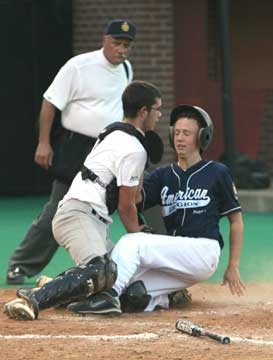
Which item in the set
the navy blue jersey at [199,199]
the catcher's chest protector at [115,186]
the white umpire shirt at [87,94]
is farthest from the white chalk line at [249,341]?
the white umpire shirt at [87,94]

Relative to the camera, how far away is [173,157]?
49.7ft

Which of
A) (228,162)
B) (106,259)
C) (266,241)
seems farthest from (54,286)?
(228,162)

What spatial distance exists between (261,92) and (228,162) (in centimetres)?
185

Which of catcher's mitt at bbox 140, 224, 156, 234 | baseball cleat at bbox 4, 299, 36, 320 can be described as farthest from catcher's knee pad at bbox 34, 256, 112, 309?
catcher's mitt at bbox 140, 224, 156, 234

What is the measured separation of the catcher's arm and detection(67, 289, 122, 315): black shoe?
2.45 feet

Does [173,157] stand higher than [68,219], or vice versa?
[68,219]

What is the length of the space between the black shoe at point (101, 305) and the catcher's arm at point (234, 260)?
2.45ft

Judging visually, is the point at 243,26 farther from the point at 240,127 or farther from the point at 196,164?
the point at 196,164

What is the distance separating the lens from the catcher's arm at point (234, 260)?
775cm

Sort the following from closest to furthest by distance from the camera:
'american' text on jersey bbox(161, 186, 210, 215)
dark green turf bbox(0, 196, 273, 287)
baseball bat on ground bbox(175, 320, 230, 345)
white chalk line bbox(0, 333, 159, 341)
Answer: baseball bat on ground bbox(175, 320, 230, 345) → white chalk line bbox(0, 333, 159, 341) → 'american' text on jersey bbox(161, 186, 210, 215) → dark green turf bbox(0, 196, 273, 287)

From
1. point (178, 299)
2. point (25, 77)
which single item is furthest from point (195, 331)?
point (25, 77)

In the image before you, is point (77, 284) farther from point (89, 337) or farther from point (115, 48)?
point (115, 48)

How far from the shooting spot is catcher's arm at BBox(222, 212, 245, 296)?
25.4 feet

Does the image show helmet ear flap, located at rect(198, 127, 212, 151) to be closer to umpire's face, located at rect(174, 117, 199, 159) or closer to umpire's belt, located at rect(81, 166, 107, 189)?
umpire's face, located at rect(174, 117, 199, 159)
